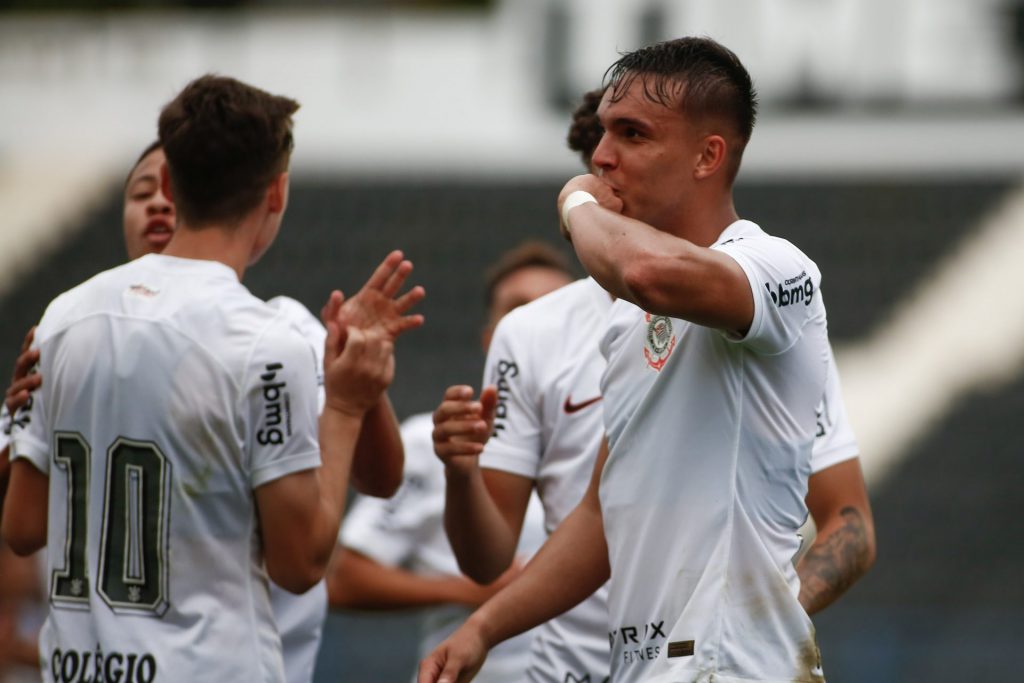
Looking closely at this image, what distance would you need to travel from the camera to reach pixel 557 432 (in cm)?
441

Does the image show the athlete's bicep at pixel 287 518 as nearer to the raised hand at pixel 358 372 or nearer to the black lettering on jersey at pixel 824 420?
the raised hand at pixel 358 372

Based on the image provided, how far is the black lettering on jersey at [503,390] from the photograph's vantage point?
4.43 meters

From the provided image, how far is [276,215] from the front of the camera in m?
3.91

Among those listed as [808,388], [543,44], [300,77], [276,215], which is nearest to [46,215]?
[300,77]

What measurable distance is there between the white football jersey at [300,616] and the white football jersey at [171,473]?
27.9 inches

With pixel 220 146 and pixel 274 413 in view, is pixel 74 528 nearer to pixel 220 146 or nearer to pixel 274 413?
pixel 274 413

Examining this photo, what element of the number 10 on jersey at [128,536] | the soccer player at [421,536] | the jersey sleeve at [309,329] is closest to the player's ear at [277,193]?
the jersey sleeve at [309,329]

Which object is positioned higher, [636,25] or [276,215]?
→ [636,25]

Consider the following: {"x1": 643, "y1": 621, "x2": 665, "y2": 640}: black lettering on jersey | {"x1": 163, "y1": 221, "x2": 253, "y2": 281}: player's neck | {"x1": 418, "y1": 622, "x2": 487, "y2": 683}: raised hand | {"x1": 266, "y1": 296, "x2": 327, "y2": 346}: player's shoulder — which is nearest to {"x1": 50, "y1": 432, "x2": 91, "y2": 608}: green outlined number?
{"x1": 163, "y1": 221, "x2": 253, "y2": 281}: player's neck

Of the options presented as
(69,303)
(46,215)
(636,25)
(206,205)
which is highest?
(636,25)

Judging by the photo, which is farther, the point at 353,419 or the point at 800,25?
the point at 800,25

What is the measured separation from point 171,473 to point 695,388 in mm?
1210

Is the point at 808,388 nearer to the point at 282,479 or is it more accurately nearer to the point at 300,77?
the point at 282,479

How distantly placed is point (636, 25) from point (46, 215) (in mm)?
6298
